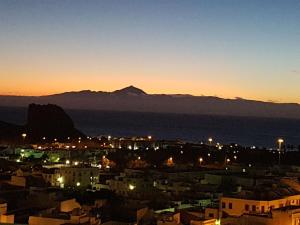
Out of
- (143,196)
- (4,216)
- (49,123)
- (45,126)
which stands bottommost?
(143,196)

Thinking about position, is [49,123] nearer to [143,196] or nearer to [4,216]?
[143,196]

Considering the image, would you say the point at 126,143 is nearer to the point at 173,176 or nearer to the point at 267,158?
the point at 267,158

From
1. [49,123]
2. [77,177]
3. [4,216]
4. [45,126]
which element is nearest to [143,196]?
[77,177]

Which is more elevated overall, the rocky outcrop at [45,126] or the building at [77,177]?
the rocky outcrop at [45,126]

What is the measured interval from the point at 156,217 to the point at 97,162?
76.9 feet

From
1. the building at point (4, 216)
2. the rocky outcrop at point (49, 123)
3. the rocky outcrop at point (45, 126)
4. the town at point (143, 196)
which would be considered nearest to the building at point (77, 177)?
the town at point (143, 196)

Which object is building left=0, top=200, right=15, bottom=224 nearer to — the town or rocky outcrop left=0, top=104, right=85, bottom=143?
the town

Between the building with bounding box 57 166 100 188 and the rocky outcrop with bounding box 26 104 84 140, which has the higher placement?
the rocky outcrop with bounding box 26 104 84 140

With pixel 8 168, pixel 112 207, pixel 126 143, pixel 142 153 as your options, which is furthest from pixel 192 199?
pixel 126 143

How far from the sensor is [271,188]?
1823cm

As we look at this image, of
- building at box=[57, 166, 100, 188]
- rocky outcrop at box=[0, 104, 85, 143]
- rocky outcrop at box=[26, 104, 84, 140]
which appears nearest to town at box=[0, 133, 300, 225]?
building at box=[57, 166, 100, 188]

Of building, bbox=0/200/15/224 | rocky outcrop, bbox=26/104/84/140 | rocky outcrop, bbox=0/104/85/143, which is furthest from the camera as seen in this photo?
rocky outcrop, bbox=26/104/84/140

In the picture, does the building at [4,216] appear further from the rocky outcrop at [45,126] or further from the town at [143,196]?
the rocky outcrop at [45,126]

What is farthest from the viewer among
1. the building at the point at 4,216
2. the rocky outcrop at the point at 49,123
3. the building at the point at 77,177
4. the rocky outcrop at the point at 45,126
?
the rocky outcrop at the point at 49,123
